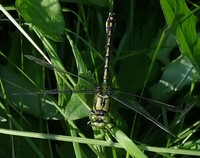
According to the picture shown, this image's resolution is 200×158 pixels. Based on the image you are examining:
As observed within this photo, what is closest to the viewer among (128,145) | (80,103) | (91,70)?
(128,145)

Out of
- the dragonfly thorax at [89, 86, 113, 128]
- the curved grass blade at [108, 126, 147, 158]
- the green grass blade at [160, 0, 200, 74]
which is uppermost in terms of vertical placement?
the green grass blade at [160, 0, 200, 74]

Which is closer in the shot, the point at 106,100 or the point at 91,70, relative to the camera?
the point at 106,100

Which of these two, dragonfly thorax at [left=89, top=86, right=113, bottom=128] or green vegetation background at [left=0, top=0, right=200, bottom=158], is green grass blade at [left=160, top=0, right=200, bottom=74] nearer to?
green vegetation background at [left=0, top=0, right=200, bottom=158]

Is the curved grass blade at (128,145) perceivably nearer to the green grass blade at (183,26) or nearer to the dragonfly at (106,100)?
Result: the dragonfly at (106,100)

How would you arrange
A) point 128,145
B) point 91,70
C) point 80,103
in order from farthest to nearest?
point 91,70, point 80,103, point 128,145

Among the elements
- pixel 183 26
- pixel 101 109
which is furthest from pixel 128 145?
pixel 183 26

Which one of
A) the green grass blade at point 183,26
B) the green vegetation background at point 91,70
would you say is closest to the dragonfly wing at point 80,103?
the green vegetation background at point 91,70

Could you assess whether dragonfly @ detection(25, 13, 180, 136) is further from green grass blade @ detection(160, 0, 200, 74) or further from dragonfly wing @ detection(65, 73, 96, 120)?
green grass blade @ detection(160, 0, 200, 74)

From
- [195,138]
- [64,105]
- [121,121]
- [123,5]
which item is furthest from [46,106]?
[123,5]

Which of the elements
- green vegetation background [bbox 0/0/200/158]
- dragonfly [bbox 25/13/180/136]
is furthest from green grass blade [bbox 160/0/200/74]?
dragonfly [bbox 25/13/180/136]

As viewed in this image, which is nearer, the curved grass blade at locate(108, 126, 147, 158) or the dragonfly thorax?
the curved grass blade at locate(108, 126, 147, 158)

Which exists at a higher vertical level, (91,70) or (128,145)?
(91,70)

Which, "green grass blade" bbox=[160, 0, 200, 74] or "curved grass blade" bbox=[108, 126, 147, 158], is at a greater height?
"green grass blade" bbox=[160, 0, 200, 74]

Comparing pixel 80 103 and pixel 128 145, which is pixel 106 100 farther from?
pixel 128 145
